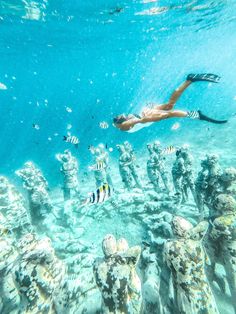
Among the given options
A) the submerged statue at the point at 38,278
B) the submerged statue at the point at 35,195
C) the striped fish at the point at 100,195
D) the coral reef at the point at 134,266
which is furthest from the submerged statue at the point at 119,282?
the submerged statue at the point at 35,195

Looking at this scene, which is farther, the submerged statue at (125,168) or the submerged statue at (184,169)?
the submerged statue at (125,168)

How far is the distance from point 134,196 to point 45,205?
394cm

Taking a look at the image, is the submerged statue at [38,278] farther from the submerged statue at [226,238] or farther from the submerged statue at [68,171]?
the submerged statue at [68,171]

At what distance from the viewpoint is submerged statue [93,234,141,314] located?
3205 millimetres

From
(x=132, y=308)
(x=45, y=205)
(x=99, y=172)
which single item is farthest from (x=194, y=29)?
(x=132, y=308)

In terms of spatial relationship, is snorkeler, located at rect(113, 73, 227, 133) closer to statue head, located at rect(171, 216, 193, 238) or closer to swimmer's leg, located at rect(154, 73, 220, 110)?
swimmer's leg, located at rect(154, 73, 220, 110)

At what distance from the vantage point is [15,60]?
29.5 metres

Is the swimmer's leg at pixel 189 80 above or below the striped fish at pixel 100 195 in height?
above

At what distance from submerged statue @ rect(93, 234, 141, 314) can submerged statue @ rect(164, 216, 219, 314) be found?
0.64m

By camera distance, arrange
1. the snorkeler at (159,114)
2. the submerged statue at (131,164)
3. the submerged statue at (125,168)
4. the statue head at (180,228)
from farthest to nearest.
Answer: the submerged statue at (131,164) < the submerged statue at (125,168) < the snorkeler at (159,114) < the statue head at (180,228)

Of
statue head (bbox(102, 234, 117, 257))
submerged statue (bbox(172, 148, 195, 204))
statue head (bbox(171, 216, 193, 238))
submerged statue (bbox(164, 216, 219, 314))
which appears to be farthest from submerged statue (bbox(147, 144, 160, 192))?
statue head (bbox(102, 234, 117, 257))

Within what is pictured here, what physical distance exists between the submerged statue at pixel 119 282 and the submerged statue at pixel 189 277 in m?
0.64

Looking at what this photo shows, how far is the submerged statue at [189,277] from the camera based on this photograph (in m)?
3.49

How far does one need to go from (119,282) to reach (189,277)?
1078mm
